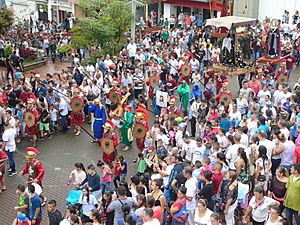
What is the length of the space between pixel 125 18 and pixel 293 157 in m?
15.1

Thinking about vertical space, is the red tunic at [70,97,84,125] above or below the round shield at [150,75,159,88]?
below

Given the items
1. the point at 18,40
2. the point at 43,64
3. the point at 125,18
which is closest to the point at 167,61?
the point at 125,18

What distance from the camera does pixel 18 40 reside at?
28.0m

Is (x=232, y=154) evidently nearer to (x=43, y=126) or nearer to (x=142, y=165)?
(x=142, y=165)

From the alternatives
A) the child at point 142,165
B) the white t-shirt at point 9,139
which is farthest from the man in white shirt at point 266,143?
the white t-shirt at point 9,139

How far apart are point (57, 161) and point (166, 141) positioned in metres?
3.51

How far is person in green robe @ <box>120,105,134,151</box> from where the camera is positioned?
14.4 meters

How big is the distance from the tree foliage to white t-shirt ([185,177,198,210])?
15.2 m

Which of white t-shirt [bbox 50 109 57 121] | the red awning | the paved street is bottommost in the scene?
the paved street

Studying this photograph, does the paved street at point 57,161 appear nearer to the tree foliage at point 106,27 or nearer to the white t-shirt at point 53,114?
the white t-shirt at point 53,114

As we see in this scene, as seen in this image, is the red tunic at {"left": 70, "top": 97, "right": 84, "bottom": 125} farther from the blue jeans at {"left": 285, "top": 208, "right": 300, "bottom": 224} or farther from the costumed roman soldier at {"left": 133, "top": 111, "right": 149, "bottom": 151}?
the blue jeans at {"left": 285, "top": 208, "right": 300, "bottom": 224}

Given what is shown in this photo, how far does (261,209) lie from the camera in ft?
29.6

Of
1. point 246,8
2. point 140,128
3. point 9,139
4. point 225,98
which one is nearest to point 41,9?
point 246,8

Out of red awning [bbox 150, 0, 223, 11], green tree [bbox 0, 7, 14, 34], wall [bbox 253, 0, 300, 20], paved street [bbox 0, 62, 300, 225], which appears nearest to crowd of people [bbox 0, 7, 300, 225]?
paved street [bbox 0, 62, 300, 225]
